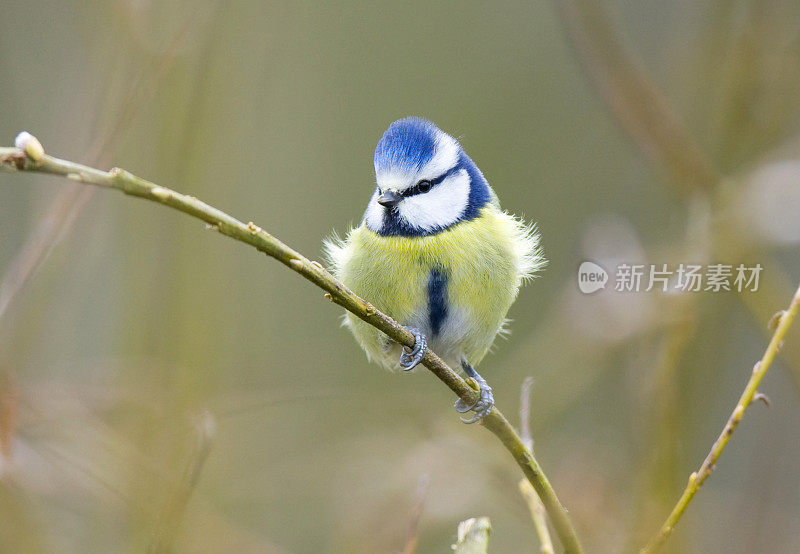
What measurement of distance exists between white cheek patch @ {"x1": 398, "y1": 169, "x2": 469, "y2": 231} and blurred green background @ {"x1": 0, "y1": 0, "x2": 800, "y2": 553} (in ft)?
1.40

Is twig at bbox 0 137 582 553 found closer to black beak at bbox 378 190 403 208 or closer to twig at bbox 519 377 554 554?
twig at bbox 519 377 554 554

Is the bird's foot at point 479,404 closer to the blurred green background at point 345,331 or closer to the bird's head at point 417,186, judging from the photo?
the blurred green background at point 345,331

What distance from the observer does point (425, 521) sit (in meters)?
2.62

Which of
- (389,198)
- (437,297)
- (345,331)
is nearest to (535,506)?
(437,297)

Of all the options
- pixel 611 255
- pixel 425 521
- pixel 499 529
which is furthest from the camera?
pixel 499 529

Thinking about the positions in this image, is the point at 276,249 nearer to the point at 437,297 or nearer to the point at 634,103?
the point at 437,297

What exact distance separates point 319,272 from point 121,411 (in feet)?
5.24

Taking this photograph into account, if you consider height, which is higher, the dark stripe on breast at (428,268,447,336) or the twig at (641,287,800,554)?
the dark stripe on breast at (428,268,447,336)

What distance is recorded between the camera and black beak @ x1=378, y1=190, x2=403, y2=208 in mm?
2166

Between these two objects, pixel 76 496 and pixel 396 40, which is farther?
pixel 396 40

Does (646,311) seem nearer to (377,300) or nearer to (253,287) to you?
(377,300)

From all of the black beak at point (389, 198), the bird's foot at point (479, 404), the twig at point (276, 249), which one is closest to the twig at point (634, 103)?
the black beak at point (389, 198)

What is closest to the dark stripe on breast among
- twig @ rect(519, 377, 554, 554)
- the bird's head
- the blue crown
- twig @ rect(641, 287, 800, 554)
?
the bird's head

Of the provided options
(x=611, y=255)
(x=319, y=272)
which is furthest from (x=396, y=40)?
(x=319, y=272)
